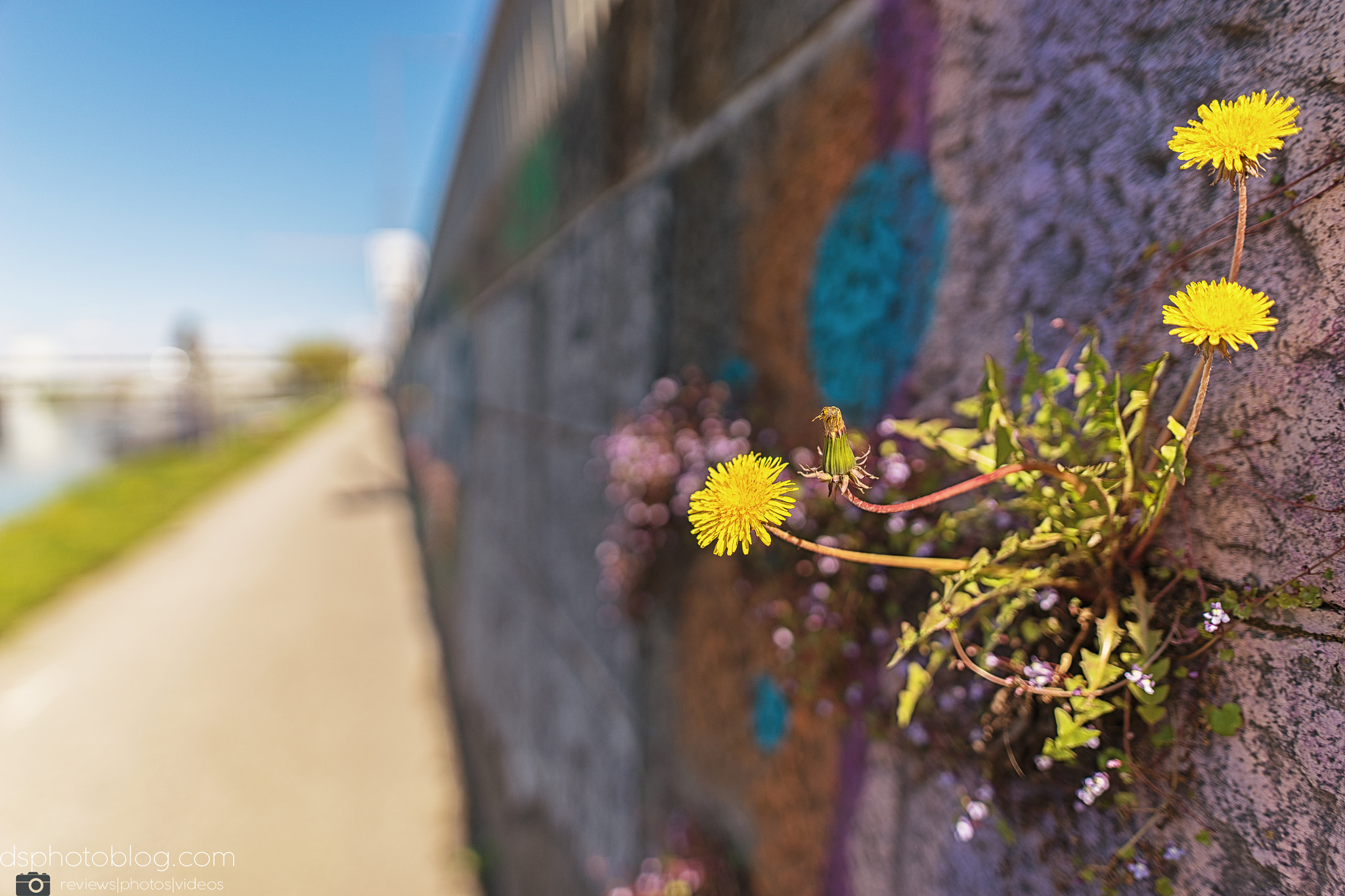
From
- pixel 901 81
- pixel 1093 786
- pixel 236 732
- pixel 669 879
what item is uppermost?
pixel 901 81

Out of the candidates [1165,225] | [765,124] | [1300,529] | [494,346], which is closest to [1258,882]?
[1300,529]

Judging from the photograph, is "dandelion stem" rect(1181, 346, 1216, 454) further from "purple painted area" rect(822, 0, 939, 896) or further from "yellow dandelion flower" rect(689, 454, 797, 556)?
"purple painted area" rect(822, 0, 939, 896)

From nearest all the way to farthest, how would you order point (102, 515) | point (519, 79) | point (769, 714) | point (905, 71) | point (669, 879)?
1. point (905, 71)
2. point (769, 714)
3. point (669, 879)
4. point (519, 79)
5. point (102, 515)

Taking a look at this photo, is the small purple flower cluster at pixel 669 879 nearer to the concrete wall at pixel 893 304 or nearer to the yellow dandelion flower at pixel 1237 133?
the concrete wall at pixel 893 304

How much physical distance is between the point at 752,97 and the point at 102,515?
1468 cm

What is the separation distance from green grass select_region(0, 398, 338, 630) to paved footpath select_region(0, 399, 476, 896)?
0.55 meters

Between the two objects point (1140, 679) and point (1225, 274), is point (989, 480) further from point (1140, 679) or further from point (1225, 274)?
point (1225, 274)

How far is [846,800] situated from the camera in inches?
49.2

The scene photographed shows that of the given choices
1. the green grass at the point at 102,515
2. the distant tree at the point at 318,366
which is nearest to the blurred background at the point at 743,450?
the green grass at the point at 102,515

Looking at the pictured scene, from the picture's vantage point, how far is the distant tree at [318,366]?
4600cm

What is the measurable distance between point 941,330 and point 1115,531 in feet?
1.51

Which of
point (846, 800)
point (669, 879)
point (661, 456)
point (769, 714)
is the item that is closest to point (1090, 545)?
point (846, 800)

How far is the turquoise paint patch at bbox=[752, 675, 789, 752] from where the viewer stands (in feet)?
4.75

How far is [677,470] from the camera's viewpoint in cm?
168
